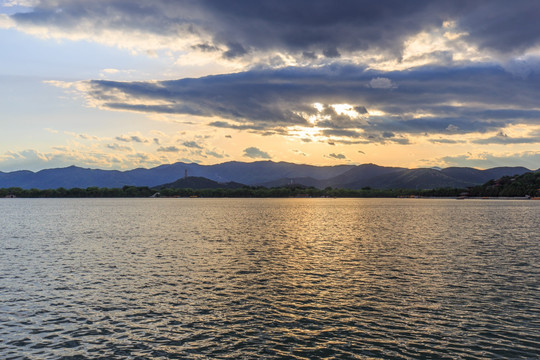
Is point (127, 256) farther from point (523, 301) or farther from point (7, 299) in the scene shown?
point (523, 301)

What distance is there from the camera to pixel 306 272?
171 feet

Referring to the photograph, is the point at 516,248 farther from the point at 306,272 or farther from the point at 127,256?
the point at 127,256

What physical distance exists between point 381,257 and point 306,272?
17.8 meters

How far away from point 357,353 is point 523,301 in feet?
70.3

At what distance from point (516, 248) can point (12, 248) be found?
92135 mm

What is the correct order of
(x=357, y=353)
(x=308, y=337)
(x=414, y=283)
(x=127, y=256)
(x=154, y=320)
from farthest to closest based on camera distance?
1. (x=127, y=256)
2. (x=414, y=283)
3. (x=154, y=320)
4. (x=308, y=337)
5. (x=357, y=353)

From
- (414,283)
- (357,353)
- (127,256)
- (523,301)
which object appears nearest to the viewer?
(357,353)

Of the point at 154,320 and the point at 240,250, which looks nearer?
the point at 154,320

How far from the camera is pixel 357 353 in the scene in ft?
84.5

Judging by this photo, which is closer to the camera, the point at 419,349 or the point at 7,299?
the point at 419,349

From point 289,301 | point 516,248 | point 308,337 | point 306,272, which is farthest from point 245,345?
point 516,248

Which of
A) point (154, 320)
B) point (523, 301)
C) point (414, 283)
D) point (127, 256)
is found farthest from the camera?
point (127, 256)

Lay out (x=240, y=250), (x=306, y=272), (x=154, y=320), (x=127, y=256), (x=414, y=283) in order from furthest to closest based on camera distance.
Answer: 1. (x=240, y=250)
2. (x=127, y=256)
3. (x=306, y=272)
4. (x=414, y=283)
5. (x=154, y=320)

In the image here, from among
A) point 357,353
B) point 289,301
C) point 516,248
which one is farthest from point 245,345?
point 516,248
